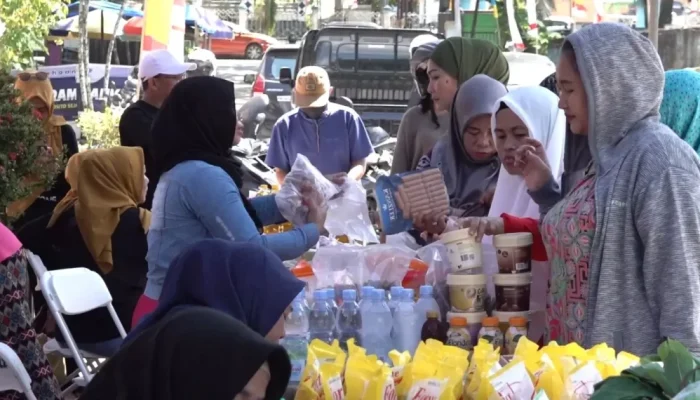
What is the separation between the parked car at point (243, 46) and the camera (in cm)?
3991

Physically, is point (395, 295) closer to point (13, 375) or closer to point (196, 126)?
point (196, 126)

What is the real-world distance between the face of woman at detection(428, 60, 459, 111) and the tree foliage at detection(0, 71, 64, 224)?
1932 mm

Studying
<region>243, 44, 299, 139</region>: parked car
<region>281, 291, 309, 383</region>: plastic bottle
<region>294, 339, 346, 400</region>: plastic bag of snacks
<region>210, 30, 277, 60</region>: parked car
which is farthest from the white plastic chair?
<region>210, 30, 277, 60</region>: parked car

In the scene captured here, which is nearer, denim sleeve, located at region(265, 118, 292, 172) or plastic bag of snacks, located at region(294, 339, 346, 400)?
plastic bag of snacks, located at region(294, 339, 346, 400)

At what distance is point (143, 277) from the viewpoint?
507cm

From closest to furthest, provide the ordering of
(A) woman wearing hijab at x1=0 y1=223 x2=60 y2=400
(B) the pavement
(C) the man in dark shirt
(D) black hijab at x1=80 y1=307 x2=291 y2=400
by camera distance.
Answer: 1. (D) black hijab at x1=80 y1=307 x2=291 y2=400
2. (A) woman wearing hijab at x1=0 y1=223 x2=60 y2=400
3. (C) the man in dark shirt
4. (B) the pavement

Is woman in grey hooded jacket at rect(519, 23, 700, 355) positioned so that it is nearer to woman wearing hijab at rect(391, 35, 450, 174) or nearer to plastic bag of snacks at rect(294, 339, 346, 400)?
plastic bag of snacks at rect(294, 339, 346, 400)

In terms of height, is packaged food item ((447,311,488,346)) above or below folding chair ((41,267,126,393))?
above

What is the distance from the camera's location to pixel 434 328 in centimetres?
339

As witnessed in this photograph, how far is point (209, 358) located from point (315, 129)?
16.8 ft

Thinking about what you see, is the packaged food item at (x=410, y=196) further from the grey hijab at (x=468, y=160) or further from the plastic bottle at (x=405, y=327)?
the plastic bottle at (x=405, y=327)

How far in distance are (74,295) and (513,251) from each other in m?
2.12

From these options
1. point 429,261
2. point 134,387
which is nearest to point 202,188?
point 429,261

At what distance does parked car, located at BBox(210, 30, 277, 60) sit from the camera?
1571 inches
